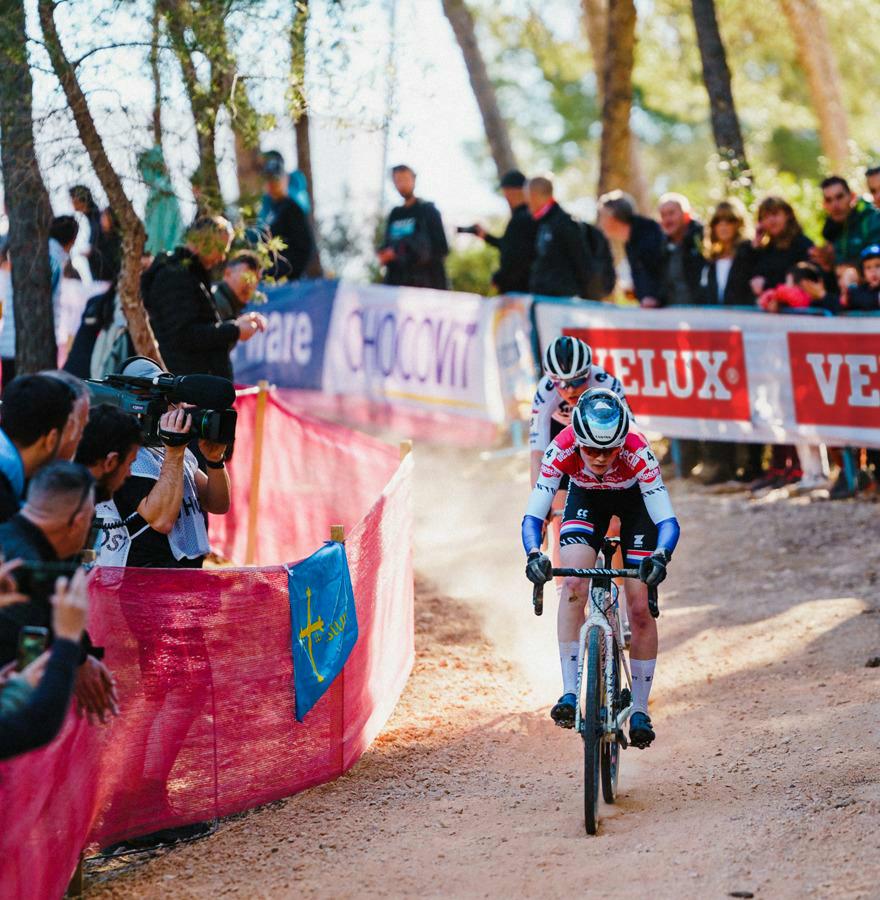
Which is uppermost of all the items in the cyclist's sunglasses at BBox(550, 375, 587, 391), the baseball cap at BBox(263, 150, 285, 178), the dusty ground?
the baseball cap at BBox(263, 150, 285, 178)

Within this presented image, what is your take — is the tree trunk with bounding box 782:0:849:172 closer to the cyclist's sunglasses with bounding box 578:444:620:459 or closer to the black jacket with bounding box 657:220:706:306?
the black jacket with bounding box 657:220:706:306

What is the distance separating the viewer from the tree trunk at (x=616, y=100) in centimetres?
1852

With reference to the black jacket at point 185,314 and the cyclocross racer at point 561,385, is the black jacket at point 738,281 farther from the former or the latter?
the black jacket at point 185,314

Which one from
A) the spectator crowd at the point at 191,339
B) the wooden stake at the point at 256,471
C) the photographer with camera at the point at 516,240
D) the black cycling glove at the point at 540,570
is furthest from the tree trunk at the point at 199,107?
the photographer with camera at the point at 516,240

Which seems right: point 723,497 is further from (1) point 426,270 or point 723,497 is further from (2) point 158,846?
(2) point 158,846

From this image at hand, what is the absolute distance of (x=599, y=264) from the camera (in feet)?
44.3

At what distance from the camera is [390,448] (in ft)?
32.6

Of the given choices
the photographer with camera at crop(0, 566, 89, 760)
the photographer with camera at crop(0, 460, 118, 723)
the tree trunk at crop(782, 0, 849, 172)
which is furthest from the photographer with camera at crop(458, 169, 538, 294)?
the tree trunk at crop(782, 0, 849, 172)

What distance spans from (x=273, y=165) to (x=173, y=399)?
863 cm

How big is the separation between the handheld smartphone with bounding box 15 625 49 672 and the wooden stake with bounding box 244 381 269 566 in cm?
607

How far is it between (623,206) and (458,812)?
765 cm

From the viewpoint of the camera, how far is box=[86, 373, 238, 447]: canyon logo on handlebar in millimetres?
5973

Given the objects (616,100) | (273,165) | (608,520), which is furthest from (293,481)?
(616,100)

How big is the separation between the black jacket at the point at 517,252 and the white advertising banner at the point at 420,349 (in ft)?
1.04
